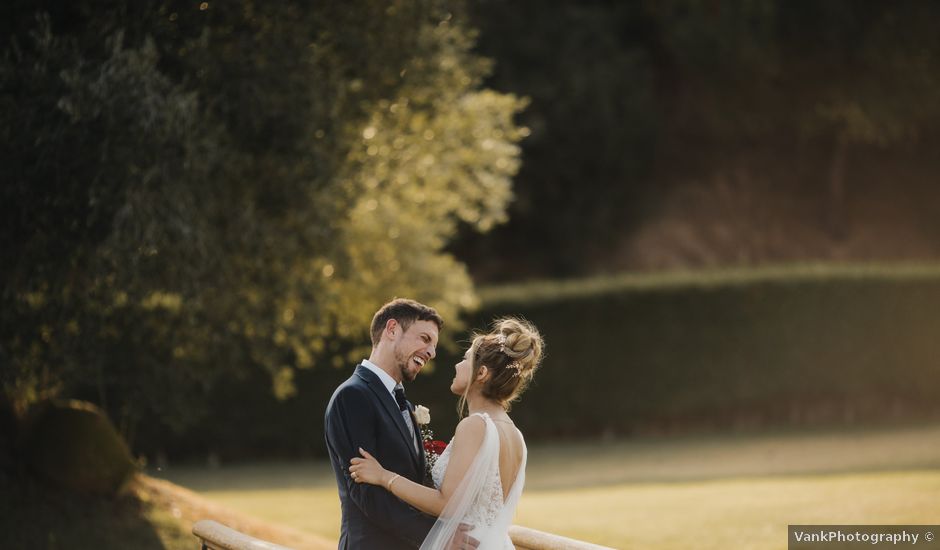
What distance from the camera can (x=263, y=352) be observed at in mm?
12055

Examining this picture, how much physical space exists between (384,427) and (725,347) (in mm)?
20331

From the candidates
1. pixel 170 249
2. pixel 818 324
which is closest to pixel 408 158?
pixel 170 249

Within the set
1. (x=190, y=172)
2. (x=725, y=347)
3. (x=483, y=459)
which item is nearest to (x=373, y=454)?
(x=483, y=459)

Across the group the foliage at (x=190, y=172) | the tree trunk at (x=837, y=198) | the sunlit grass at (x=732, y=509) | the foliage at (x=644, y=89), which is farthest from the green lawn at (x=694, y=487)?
the tree trunk at (x=837, y=198)

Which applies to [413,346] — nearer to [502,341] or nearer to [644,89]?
[502,341]

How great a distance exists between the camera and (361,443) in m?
4.58

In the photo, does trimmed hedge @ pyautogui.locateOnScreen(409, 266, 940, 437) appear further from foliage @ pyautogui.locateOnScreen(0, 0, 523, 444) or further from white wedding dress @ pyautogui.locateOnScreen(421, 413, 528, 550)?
white wedding dress @ pyautogui.locateOnScreen(421, 413, 528, 550)

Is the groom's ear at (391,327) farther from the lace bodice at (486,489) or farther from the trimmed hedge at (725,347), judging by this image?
the trimmed hedge at (725,347)

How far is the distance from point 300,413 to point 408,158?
9.87 meters

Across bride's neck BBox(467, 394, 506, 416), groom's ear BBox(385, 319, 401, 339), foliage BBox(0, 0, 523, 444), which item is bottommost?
bride's neck BBox(467, 394, 506, 416)

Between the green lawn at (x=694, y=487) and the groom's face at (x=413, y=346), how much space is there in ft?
21.4

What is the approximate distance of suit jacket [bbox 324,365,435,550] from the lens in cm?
458

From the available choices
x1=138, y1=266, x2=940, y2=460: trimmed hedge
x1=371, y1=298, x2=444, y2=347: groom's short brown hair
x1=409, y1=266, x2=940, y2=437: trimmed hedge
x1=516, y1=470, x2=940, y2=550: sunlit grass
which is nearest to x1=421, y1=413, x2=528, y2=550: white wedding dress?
x1=371, y1=298, x2=444, y2=347: groom's short brown hair

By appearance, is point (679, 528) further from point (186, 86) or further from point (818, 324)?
point (818, 324)
